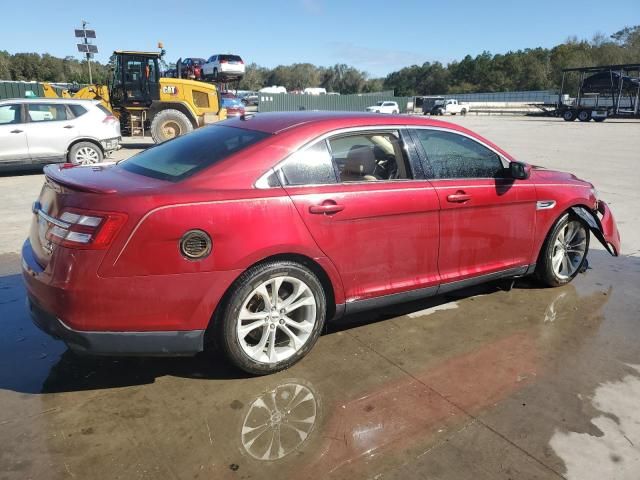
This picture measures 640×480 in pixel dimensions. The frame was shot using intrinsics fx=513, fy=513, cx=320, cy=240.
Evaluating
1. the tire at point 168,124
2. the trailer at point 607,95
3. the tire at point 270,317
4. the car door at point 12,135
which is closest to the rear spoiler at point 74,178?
the tire at point 270,317

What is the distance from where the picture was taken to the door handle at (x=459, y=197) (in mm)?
3754

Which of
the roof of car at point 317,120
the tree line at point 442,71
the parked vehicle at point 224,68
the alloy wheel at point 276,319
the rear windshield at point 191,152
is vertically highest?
the tree line at point 442,71

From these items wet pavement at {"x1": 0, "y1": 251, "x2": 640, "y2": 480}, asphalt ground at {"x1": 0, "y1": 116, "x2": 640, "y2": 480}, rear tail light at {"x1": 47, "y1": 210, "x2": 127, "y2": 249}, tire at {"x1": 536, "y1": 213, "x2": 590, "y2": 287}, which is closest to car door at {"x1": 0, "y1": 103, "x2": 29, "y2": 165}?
asphalt ground at {"x1": 0, "y1": 116, "x2": 640, "y2": 480}

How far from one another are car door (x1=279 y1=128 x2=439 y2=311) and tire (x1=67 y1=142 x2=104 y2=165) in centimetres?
913

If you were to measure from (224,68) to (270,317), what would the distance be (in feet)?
96.3

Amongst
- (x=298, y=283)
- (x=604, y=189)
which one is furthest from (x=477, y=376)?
(x=604, y=189)

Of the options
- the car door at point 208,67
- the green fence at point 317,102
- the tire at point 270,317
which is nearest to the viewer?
the tire at point 270,317

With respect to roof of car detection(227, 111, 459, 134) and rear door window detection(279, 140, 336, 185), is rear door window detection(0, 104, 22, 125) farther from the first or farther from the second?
rear door window detection(279, 140, 336, 185)

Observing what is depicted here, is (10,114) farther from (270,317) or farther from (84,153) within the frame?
(270,317)

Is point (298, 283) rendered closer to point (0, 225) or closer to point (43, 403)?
point (43, 403)

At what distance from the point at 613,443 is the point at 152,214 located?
268 cm

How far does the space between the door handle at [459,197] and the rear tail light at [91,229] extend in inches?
89.0

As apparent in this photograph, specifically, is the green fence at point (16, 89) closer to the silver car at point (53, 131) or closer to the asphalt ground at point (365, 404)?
the silver car at point (53, 131)

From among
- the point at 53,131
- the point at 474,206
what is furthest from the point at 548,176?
the point at 53,131
